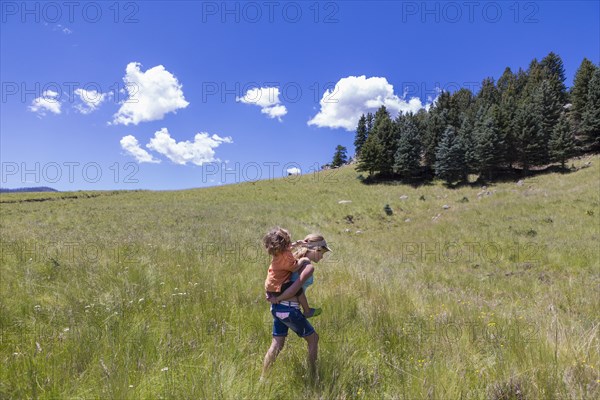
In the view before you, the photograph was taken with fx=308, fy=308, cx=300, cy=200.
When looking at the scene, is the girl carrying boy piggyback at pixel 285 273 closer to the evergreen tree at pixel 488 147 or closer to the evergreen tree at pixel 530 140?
the evergreen tree at pixel 488 147

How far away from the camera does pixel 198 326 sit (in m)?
3.65

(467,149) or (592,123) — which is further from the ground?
(592,123)

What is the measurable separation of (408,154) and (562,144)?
19879 mm

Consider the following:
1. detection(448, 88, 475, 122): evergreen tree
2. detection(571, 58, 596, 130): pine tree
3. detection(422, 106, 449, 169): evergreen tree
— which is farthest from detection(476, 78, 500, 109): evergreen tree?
detection(422, 106, 449, 169): evergreen tree

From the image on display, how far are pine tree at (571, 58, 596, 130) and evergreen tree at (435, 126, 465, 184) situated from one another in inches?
1121

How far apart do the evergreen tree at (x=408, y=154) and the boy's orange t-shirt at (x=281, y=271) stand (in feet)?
166

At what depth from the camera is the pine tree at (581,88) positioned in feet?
193

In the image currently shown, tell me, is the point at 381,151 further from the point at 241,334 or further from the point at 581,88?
the point at 241,334

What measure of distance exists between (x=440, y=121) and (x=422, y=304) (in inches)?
2431

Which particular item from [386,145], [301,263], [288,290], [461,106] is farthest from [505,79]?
[288,290]

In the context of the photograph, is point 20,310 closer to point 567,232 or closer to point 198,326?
point 198,326

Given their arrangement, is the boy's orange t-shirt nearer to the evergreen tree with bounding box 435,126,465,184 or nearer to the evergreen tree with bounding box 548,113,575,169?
the evergreen tree with bounding box 435,126,465,184

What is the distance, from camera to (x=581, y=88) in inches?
2367

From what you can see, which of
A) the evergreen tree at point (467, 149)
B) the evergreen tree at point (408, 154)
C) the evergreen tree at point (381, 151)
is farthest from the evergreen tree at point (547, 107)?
the evergreen tree at point (381, 151)
